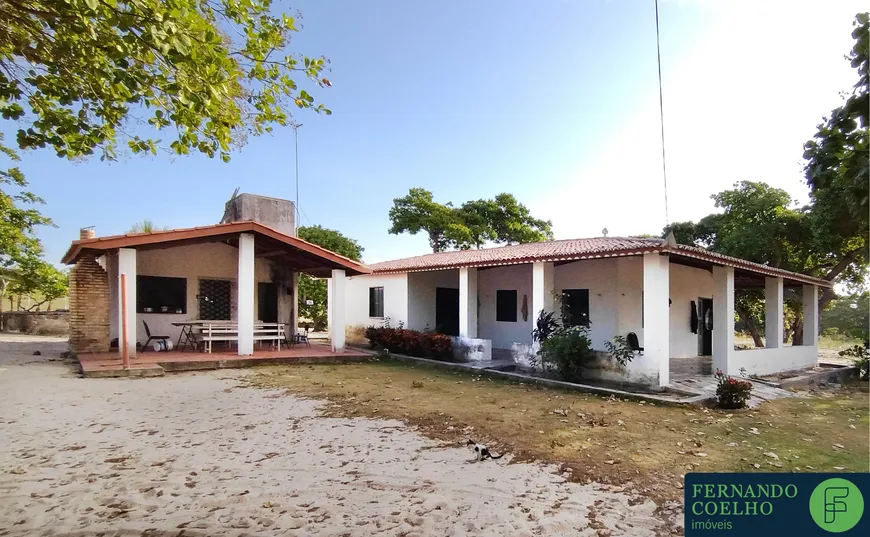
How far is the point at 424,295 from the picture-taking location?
55.8ft

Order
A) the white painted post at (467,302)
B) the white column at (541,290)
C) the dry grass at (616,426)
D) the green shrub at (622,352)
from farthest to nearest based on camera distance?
the white painted post at (467,302)
the white column at (541,290)
the green shrub at (622,352)
the dry grass at (616,426)

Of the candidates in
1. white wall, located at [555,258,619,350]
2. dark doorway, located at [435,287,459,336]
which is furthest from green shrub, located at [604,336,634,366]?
dark doorway, located at [435,287,459,336]

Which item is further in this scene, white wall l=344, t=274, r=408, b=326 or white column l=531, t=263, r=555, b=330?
white wall l=344, t=274, r=408, b=326

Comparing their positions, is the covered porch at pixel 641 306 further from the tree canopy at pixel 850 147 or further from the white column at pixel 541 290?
the tree canopy at pixel 850 147

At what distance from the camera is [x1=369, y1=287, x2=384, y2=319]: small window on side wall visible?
18531 millimetres

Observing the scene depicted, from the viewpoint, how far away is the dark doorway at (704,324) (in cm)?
1432

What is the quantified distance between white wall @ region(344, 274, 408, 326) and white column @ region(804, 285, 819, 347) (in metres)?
12.8

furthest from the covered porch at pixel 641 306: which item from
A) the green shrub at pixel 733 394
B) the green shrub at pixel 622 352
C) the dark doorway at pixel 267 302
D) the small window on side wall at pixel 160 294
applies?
the small window on side wall at pixel 160 294

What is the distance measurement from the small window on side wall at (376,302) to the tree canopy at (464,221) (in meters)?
11.7

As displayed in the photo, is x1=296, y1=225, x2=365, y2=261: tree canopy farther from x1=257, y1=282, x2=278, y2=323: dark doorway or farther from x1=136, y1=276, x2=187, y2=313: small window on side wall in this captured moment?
x1=136, y1=276, x2=187, y2=313: small window on side wall

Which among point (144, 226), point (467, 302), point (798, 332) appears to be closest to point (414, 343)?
point (467, 302)

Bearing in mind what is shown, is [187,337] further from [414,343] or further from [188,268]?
[414,343]

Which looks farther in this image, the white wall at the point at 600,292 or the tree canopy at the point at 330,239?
the tree canopy at the point at 330,239

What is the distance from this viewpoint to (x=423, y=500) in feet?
12.6
